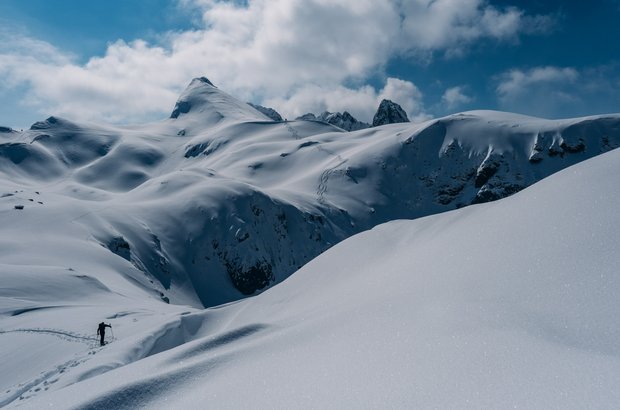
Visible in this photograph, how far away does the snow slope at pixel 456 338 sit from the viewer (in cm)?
574

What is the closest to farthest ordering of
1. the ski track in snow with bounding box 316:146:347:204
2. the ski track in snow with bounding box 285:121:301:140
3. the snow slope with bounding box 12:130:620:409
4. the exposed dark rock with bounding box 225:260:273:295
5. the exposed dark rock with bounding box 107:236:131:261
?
the snow slope with bounding box 12:130:620:409, the exposed dark rock with bounding box 107:236:131:261, the exposed dark rock with bounding box 225:260:273:295, the ski track in snow with bounding box 316:146:347:204, the ski track in snow with bounding box 285:121:301:140

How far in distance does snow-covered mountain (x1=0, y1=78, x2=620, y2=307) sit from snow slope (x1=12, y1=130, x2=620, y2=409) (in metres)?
42.7

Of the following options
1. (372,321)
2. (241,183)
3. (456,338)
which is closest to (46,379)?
(372,321)

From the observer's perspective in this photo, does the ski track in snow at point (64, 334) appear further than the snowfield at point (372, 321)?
Yes

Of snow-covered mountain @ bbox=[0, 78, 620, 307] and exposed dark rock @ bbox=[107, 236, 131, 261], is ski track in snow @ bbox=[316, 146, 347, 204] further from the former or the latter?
exposed dark rock @ bbox=[107, 236, 131, 261]

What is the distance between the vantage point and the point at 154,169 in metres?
139

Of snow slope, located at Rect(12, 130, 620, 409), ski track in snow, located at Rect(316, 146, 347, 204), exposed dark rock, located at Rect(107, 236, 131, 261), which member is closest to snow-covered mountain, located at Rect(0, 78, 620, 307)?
exposed dark rock, located at Rect(107, 236, 131, 261)

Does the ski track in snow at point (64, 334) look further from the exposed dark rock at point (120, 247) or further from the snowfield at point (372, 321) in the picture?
the exposed dark rock at point (120, 247)

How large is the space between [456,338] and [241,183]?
9166 cm

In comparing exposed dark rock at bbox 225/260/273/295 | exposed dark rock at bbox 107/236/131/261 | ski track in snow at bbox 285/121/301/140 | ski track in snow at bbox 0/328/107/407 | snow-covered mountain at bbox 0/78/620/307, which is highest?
ski track in snow at bbox 285/121/301/140

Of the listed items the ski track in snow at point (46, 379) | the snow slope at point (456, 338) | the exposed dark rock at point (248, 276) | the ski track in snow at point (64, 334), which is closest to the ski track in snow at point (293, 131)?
the exposed dark rock at point (248, 276)

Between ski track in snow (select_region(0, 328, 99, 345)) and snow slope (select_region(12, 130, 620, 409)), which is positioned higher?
ski track in snow (select_region(0, 328, 99, 345))

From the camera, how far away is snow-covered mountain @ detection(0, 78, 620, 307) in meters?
71.5

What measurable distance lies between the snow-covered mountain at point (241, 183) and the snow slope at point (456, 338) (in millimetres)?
42749
